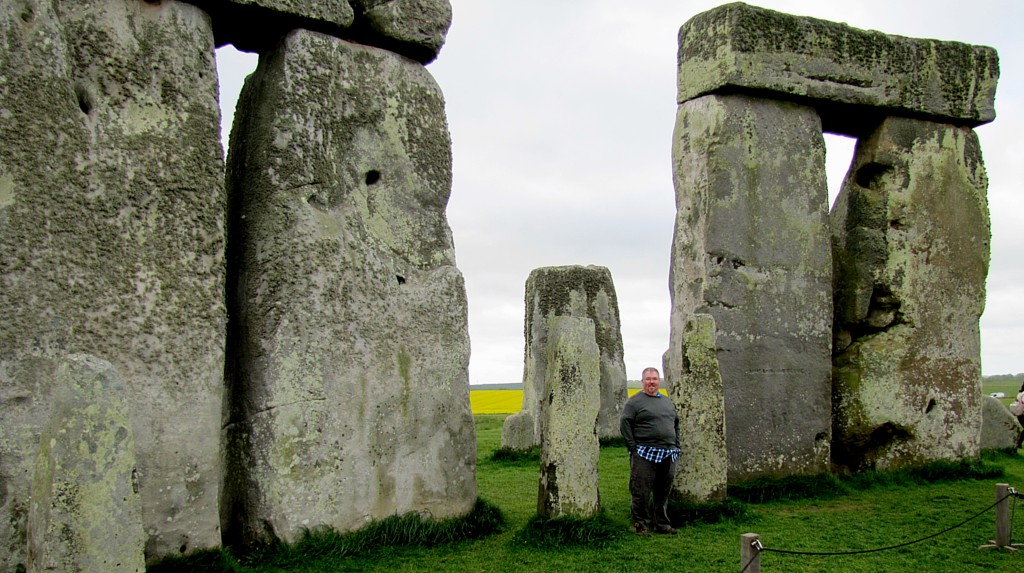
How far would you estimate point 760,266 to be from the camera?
8.91 meters

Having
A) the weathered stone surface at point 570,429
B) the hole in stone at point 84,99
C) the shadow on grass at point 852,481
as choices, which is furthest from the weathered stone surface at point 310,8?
the shadow on grass at point 852,481

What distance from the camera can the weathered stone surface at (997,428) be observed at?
39.3 feet

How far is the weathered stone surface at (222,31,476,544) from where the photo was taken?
20.1 ft

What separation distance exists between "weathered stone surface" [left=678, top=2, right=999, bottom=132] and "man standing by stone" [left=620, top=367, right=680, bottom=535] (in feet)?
10.4

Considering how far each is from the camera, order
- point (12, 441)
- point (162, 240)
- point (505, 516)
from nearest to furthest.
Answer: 1. point (12, 441)
2. point (162, 240)
3. point (505, 516)

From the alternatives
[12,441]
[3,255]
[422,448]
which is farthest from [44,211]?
[422,448]

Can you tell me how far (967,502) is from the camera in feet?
27.6

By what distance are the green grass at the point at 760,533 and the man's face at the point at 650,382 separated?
972mm

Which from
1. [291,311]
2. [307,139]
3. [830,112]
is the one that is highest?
[830,112]

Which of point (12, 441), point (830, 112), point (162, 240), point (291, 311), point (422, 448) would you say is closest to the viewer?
point (12, 441)

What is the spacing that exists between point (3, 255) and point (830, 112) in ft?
24.9

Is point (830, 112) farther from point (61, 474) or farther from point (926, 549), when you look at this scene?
point (61, 474)

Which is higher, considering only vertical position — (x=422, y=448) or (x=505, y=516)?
(x=422, y=448)

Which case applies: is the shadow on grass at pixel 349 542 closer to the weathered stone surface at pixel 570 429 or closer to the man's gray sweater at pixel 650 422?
the weathered stone surface at pixel 570 429
